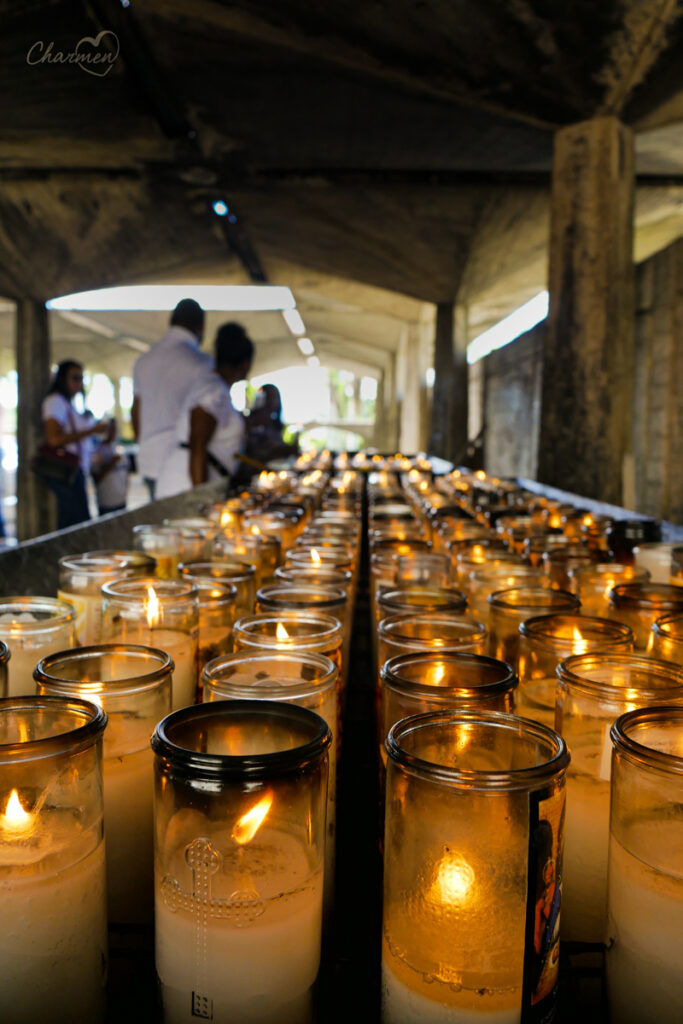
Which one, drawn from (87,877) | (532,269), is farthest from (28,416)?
(87,877)

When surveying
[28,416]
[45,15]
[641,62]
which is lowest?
[28,416]

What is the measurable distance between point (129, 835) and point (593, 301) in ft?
15.6

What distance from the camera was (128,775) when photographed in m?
0.67

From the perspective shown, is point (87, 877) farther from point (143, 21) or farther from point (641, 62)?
point (143, 21)

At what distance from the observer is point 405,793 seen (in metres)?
0.51

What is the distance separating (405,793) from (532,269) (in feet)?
31.4

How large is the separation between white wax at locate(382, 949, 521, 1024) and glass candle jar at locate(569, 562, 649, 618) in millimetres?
744

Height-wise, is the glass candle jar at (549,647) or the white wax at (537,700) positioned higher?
the glass candle jar at (549,647)

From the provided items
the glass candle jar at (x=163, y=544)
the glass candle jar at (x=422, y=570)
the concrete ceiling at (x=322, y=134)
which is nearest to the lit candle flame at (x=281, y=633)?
the glass candle jar at (x=422, y=570)

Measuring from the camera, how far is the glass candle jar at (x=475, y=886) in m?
0.48

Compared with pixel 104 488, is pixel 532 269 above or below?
above

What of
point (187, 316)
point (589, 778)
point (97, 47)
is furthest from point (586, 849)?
point (97, 47)

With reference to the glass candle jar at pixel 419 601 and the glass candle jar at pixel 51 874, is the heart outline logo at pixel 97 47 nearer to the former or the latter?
the glass candle jar at pixel 419 601

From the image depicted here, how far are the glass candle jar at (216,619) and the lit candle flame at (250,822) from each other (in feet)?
1.54
